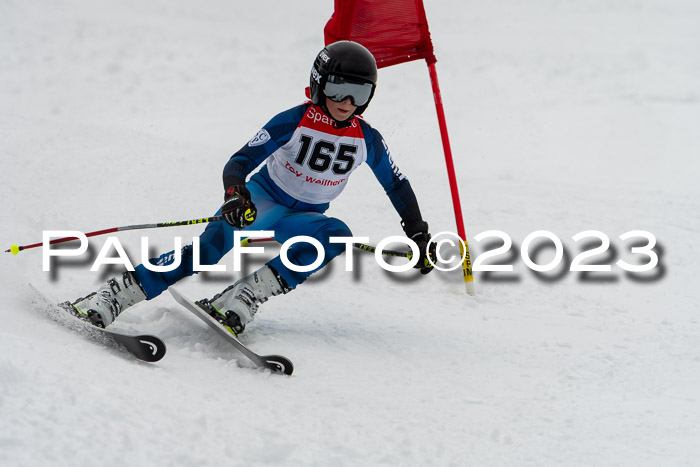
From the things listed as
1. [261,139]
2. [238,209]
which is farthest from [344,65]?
[238,209]

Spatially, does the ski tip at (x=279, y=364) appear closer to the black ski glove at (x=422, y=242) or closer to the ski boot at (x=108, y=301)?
the ski boot at (x=108, y=301)

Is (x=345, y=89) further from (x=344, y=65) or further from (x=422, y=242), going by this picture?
(x=422, y=242)

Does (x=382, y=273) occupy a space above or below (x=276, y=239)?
below

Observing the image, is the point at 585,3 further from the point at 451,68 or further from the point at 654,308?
the point at 654,308

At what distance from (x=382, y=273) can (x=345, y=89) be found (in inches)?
80.2

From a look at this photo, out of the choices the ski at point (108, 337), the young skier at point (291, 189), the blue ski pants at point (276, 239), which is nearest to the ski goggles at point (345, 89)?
the young skier at point (291, 189)

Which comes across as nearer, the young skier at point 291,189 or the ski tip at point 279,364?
the ski tip at point 279,364

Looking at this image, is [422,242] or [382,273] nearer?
[422,242]

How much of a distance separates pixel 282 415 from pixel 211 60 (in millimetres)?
11489

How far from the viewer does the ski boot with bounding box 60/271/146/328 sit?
128 inches

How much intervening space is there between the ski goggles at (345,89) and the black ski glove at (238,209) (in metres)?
0.70

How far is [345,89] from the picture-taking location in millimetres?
3457

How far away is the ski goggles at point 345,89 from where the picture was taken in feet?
11.3

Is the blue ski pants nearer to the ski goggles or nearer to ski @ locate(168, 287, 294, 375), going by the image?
ski @ locate(168, 287, 294, 375)
